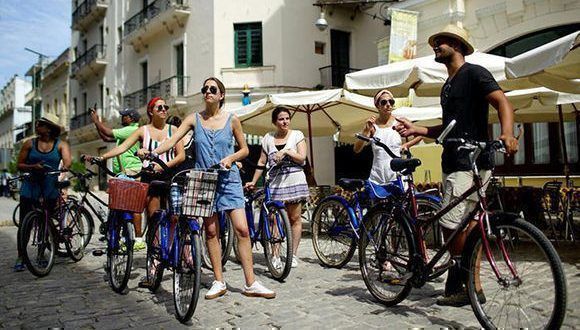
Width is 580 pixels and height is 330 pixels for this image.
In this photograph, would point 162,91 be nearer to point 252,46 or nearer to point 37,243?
point 252,46

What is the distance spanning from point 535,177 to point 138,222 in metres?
10.2

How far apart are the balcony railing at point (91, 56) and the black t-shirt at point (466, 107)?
3043 centimetres

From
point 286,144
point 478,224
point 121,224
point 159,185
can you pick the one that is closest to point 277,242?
point 286,144

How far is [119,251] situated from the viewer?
4.87 metres

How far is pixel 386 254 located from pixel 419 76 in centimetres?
359

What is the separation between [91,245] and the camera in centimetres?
813

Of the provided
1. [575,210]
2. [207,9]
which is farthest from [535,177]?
[207,9]

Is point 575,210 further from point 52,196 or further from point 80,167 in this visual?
point 80,167

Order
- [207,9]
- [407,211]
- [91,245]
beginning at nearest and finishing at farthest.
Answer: [407,211] < [91,245] < [207,9]

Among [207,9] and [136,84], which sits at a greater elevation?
[207,9]

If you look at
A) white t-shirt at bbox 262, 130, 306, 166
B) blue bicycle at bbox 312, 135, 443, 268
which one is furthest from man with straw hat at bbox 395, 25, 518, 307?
white t-shirt at bbox 262, 130, 306, 166

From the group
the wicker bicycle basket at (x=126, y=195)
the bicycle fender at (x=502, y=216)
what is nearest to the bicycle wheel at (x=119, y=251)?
the wicker bicycle basket at (x=126, y=195)

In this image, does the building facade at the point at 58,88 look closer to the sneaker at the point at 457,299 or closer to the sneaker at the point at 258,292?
the sneaker at the point at 258,292

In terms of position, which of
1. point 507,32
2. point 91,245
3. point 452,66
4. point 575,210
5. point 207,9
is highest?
point 207,9
